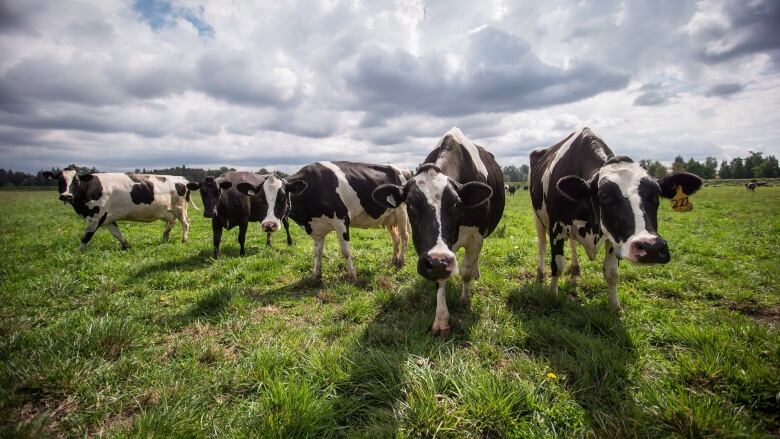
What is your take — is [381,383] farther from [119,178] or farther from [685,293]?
[119,178]

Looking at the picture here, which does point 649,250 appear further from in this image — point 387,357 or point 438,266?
point 387,357

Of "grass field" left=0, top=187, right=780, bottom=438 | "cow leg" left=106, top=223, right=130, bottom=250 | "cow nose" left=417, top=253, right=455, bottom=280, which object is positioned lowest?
"grass field" left=0, top=187, right=780, bottom=438

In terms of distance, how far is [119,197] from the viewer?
10.7 meters

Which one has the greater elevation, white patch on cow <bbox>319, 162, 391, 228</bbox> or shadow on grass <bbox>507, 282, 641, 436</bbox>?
white patch on cow <bbox>319, 162, 391, 228</bbox>

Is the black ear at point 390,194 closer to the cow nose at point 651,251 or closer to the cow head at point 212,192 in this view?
the cow nose at point 651,251

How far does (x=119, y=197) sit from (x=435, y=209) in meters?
11.4

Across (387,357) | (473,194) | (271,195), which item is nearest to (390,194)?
(473,194)

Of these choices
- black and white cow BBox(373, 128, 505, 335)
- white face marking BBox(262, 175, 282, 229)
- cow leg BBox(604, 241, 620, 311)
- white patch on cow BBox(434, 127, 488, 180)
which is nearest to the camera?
black and white cow BBox(373, 128, 505, 335)

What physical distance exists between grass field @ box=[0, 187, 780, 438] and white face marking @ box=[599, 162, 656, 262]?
3.29 feet

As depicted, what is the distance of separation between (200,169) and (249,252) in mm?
91030

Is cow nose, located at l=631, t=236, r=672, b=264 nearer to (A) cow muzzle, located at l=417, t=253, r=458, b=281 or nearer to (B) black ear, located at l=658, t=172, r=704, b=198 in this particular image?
(B) black ear, located at l=658, t=172, r=704, b=198

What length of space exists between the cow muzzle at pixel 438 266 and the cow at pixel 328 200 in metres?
3.41

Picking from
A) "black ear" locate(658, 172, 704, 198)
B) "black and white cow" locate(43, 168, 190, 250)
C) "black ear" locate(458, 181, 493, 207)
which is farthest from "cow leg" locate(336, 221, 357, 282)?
"black and white cow" locate(43, 168, 190, 250)

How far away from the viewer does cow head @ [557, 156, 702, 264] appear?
125 inches
